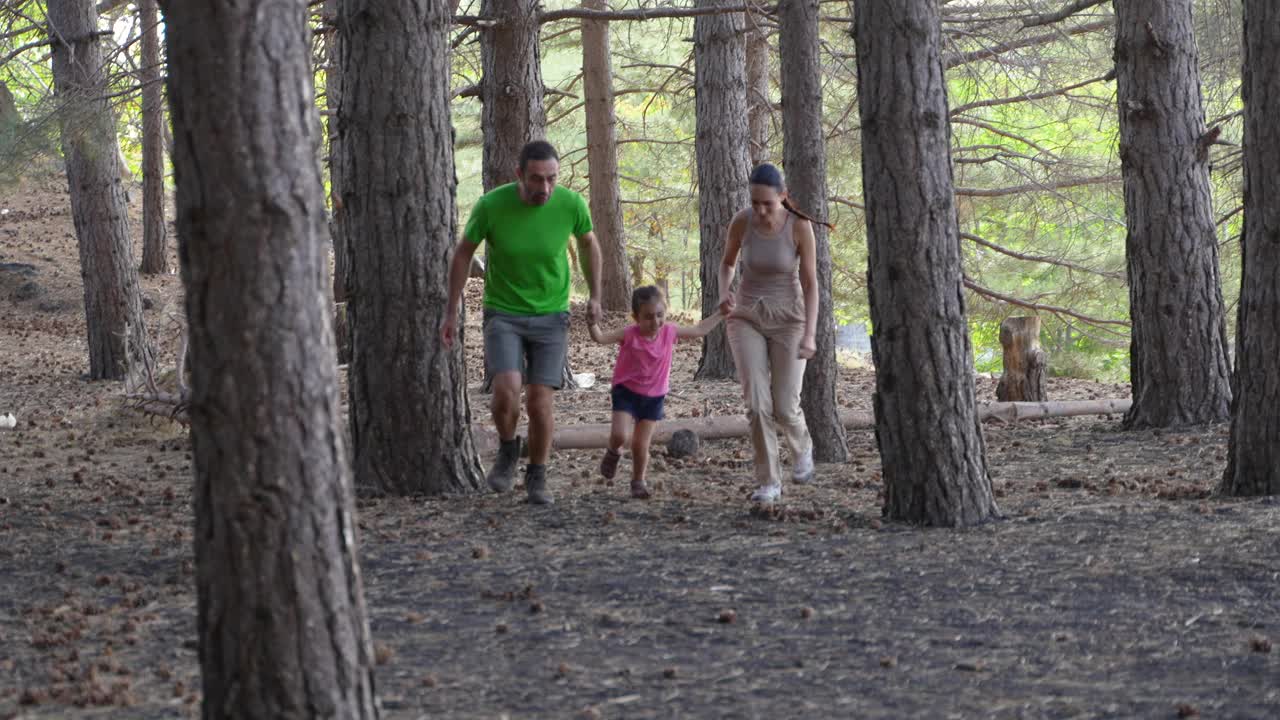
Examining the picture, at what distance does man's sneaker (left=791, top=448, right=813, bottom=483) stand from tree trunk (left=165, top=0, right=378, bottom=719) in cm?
492

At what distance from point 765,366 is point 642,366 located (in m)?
0.68

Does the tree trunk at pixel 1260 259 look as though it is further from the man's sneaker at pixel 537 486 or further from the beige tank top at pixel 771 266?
the man's sneaker at pixel 537 486

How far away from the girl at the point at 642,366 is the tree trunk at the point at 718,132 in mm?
6909

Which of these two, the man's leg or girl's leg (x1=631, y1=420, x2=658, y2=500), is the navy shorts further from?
the man's leg

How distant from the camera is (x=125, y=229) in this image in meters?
15.3

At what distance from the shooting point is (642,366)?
7.41 m

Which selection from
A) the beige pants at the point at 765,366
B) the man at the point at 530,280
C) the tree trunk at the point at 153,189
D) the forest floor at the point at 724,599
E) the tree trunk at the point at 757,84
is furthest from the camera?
the tree trunk at the point at 153,189

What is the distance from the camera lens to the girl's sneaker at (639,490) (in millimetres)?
7672

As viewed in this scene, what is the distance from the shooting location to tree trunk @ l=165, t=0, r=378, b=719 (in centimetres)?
310

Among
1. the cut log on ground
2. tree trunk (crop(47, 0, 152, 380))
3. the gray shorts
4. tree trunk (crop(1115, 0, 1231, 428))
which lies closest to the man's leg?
the gray shorts

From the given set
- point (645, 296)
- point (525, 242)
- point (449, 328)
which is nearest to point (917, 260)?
point (645, 296)

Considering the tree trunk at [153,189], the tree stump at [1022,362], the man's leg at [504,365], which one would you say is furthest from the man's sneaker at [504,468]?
the tree trunk at [153,189]

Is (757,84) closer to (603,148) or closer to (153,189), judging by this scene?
(603,148)

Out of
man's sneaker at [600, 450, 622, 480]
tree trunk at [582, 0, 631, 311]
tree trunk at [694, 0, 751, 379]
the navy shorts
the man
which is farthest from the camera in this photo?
tree trunk at [582, 0, 631, 311]
